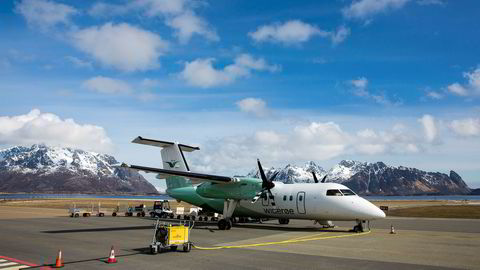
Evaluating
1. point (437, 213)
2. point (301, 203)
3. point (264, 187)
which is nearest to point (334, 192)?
point (301, 203)

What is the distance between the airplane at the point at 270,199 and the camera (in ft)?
76.4

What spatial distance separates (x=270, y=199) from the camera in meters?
27.0

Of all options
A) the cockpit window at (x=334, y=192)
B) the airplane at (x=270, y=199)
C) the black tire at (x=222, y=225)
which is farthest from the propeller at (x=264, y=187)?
the cockpit window at (x=334, y=192)

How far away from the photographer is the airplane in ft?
76.4

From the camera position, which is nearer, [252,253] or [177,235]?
[252,253]

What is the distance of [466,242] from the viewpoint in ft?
59.9

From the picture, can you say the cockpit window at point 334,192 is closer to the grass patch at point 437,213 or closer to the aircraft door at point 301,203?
the aircraft door at point 301,203

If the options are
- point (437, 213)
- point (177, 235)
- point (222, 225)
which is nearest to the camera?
point (177, 235)

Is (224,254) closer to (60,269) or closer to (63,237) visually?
(60,269)

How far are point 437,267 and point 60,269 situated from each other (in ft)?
36.4

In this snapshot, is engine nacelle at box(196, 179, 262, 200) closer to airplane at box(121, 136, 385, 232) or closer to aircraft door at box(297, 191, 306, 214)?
airplane at box(121, 136, 385, 232)

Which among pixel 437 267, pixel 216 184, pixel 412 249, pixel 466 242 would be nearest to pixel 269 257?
pixel 437 267

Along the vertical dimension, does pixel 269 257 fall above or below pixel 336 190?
below

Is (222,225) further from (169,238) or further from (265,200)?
(169,238)
